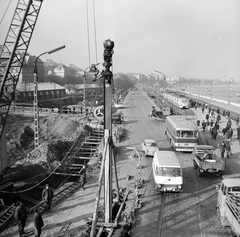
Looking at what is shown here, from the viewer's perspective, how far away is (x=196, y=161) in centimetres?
1620

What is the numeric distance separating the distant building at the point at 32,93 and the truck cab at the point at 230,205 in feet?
180

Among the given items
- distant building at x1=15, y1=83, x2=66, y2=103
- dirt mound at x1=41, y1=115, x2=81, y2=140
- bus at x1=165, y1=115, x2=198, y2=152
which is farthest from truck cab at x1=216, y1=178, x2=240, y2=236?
distant building at x1=15, y1=83, x2=66, y2=103

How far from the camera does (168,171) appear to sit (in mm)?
13219

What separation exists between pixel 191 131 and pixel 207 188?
6526mm

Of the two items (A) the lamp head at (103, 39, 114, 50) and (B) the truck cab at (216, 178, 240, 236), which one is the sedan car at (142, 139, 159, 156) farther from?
(A) the lamp head at (103, 39, 114, 50)

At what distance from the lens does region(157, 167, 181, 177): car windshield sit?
42.9 feet

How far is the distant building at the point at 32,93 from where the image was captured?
6061 centimetres

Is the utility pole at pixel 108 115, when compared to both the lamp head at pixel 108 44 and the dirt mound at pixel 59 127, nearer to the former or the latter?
the lamp head at pixel 108 44

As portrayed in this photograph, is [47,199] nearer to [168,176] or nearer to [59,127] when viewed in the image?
[168,176]

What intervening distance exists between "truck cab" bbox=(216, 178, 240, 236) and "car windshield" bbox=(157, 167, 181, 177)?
8.62ft

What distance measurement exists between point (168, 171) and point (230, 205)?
4163mm

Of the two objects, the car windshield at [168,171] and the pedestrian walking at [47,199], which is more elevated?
the car windshield at [168,171]

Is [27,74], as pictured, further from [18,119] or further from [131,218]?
[131,218]

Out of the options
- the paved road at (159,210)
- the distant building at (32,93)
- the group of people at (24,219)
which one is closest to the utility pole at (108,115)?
the paved road at (159,210)
